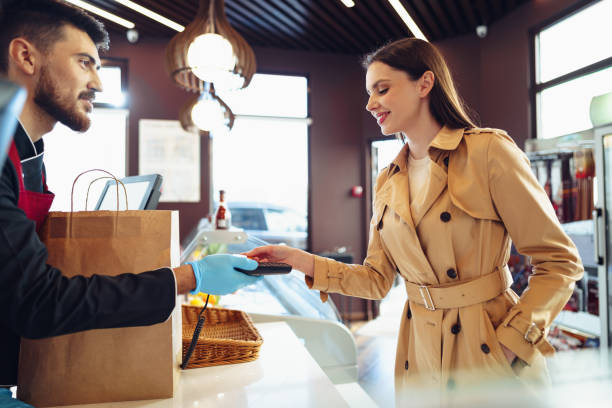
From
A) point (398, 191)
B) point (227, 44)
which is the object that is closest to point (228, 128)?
point (227, 44)

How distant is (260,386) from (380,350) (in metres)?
3.60

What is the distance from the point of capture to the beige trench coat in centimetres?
116

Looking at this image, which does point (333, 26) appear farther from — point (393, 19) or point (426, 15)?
point (426, 15)

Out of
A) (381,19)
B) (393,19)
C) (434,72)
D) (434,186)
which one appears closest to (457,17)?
(393,19)

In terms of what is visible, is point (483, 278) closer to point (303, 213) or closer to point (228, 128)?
point (228, 128)

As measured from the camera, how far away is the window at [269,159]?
20.1ft

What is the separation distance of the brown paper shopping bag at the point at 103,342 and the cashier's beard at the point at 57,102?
291 mm

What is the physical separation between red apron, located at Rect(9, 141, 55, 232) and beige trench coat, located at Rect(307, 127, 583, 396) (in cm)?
102

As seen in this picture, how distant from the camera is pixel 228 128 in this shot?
347cm

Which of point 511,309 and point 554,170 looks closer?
point 511,309

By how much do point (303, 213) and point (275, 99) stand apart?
176 centimetres

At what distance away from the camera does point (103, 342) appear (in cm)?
98

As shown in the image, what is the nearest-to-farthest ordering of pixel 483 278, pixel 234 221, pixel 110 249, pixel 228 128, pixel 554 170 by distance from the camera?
pixel 110 249 → pixel 483 278 → pixel 228 128 → pixel 554 170 → pixel 234 221

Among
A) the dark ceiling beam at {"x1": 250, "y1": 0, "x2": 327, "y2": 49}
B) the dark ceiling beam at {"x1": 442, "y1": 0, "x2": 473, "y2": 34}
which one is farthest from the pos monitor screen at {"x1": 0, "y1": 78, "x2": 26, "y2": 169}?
the dark ceiling beam at {"x1": 442, "y1": 0, "x2": 473, "y2": 34}
